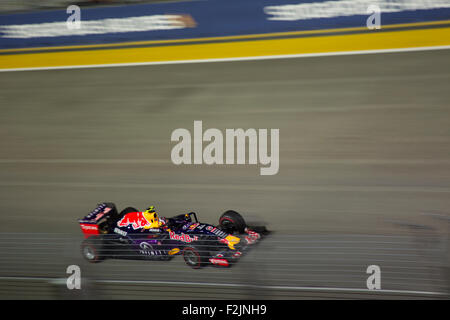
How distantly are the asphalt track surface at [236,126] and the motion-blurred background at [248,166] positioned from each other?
2cm

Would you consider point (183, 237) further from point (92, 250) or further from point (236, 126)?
point (236, 126)

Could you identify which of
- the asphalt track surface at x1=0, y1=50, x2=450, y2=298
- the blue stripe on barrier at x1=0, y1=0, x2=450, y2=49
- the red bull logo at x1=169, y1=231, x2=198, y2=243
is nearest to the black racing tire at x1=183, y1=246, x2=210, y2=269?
the asphalt track surface at x1=0, y1=50, x2=450, y2=298

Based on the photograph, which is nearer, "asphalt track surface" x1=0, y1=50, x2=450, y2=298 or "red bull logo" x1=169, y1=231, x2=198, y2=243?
"red bull logo" x1=169, y1=231, x2=198, y2=243

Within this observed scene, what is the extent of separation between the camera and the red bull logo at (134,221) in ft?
13.8

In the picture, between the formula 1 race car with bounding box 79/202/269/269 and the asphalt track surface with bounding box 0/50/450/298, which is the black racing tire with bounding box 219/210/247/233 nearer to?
the formula 1 race car with bounding box 79/202/269/269

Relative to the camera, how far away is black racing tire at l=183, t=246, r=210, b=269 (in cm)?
321

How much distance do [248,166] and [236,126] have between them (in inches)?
39.6

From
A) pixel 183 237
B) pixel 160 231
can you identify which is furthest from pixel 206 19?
pixel 183 237

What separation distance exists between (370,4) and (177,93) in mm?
3247

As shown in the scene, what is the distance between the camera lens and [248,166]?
5902mm

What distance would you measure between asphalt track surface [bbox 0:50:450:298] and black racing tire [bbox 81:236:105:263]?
0.10 m

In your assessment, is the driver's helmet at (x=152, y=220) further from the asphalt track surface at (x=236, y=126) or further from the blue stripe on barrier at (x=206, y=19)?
the blue stripe on barrier at (x=206, y=19)

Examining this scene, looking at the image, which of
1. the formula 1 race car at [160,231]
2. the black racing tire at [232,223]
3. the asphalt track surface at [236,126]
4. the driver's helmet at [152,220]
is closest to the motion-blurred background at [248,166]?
the asphalt track surface at [236,126]

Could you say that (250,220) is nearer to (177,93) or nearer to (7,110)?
(177,93)
